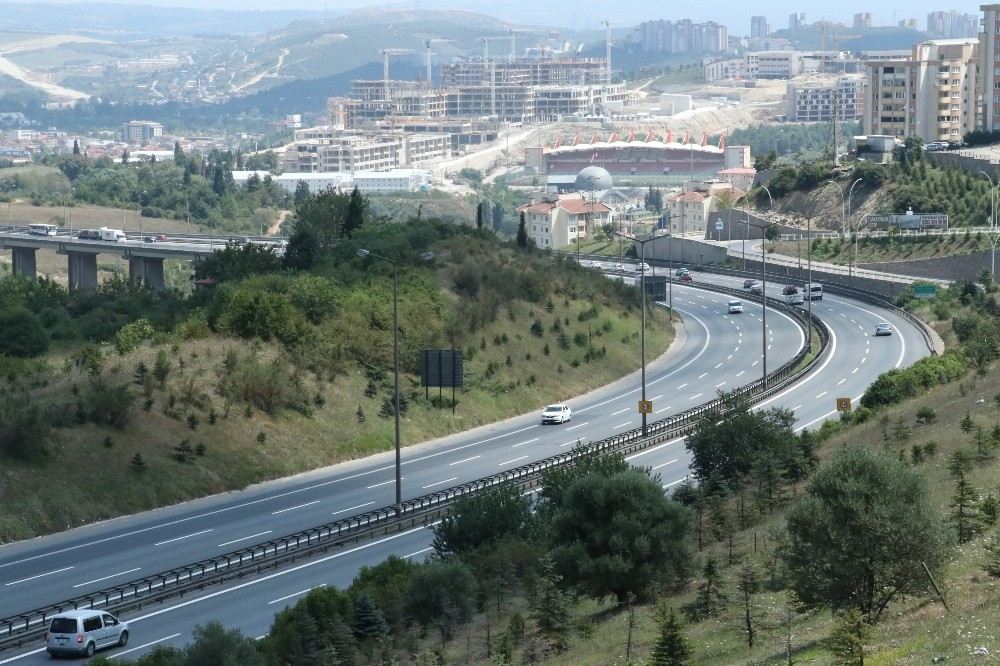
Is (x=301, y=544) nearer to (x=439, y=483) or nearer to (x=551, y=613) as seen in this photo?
(x=439, y=483)

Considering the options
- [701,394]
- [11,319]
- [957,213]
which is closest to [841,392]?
[701,394]

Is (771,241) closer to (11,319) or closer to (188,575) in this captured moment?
(11,319)

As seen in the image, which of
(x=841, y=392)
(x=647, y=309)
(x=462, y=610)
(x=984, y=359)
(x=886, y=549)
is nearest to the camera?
(x=886, y=549)

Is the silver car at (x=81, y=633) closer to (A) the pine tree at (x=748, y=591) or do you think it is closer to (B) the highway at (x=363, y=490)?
(B) the highway at (x=363, y=490)

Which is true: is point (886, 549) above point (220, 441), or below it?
above

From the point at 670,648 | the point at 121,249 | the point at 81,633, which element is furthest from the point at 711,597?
the point at 121,249

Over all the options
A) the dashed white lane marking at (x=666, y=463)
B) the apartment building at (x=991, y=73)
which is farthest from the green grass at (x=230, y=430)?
the apartment building at (x=991, y=73)
